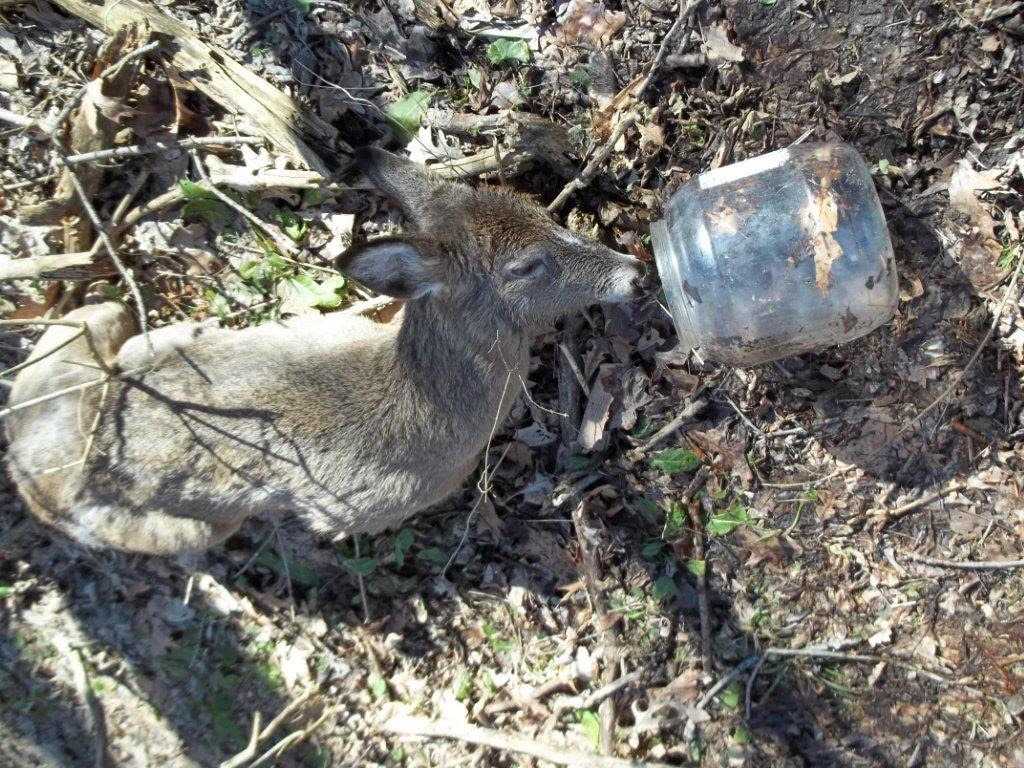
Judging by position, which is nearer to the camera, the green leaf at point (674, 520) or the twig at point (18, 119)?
the twig at point (18, 119)

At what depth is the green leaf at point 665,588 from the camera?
20.3ft

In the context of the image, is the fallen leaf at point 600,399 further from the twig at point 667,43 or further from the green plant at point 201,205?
the green plant at point 201,205

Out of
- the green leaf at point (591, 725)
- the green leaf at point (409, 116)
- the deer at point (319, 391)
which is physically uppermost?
the green leaf at point (409, 116)

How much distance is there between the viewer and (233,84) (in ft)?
18.7

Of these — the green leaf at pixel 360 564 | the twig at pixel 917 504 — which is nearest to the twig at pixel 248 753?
the green leaf at pixel 360 564

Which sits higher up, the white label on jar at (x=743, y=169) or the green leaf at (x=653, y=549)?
the white label on jar at (x=743, y=169)

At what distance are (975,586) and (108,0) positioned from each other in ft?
25.2

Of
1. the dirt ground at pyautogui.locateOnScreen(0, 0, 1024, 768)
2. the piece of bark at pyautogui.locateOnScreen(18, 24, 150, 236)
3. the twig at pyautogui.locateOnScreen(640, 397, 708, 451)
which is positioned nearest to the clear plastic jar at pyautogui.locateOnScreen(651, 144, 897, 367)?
the dirt ground at pyautogui.locateOnScreen(0, 0, 1024, 768)

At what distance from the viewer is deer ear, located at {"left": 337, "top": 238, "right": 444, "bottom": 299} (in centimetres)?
432

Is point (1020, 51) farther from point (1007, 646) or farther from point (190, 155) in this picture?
point (190, 155)

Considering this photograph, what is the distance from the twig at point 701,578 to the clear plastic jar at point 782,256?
4.08 ft

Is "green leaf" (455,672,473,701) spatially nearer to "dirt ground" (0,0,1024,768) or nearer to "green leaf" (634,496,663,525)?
"dirt ground" (0,0,1024,768)

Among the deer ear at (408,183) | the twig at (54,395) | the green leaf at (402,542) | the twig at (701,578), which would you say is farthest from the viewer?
the green leaf at (402,542)

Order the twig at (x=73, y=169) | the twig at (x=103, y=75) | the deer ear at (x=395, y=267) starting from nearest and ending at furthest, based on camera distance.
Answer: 1. the deer ear at (x=395, y=267)
2. the twig at (x=73, y=169)
3. the twig at (x=103, y=75)
